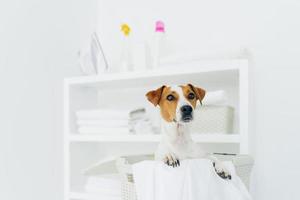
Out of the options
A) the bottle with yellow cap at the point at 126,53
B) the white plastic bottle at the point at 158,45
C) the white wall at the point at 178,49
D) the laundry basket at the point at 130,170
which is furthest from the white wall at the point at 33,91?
the laundry basket at the point at 130,170

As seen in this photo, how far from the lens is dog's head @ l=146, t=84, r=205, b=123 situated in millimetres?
940

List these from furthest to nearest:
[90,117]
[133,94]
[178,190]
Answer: [133,94] < [90,117] < [178,190]

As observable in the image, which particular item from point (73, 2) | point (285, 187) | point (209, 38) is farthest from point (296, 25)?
point (73, 2)

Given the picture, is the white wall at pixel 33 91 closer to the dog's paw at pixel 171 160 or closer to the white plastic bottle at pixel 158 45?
the white plastic bottle at pixel 158 45

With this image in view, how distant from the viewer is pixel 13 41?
1509 mm

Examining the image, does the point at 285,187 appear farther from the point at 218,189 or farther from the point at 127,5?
the point at 127,5

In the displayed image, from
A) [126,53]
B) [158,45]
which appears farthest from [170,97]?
[126,53]

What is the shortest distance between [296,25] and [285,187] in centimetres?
61

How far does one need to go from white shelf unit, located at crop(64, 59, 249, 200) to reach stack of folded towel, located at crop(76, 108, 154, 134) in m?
Result: 0.03

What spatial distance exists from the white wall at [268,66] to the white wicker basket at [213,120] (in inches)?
4.3

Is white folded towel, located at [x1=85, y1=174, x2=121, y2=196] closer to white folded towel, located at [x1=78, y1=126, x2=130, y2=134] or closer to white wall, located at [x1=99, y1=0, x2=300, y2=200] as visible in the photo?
white folded towel, located at [x1=78, y1=126, x2=130, y2=134]

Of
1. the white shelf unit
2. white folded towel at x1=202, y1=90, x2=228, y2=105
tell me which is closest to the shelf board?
the white shelf unit

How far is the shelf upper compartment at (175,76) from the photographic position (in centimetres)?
131

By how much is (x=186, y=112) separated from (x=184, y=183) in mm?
172
